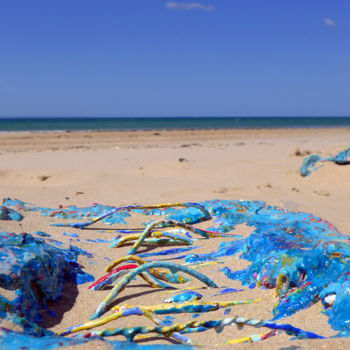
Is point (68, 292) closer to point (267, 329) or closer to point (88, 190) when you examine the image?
point (267, 329)

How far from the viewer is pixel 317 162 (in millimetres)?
6160

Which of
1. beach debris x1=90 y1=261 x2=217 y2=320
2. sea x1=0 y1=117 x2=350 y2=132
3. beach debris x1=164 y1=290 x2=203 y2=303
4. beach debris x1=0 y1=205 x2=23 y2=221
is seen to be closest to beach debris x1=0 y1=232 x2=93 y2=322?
beach debris x1=90 y1=261 x2=217 y2=320

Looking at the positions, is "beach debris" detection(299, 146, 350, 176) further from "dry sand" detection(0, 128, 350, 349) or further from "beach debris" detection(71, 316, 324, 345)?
"beach debris" detection(71, 316, 324, 345)

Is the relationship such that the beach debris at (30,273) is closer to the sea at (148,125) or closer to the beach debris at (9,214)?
the beach debris at (9,214)

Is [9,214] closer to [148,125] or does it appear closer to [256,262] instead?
[256,262]

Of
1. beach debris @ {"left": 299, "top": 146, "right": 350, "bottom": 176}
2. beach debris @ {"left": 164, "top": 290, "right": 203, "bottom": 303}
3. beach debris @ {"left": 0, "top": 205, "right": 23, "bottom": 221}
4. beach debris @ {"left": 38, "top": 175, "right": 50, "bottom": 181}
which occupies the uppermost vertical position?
beach debris @ {"left": 299, "top": 146, "right": 350, "bottom": 176}

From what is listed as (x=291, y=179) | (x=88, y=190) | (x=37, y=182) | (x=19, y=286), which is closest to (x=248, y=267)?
(x=19, y=286)

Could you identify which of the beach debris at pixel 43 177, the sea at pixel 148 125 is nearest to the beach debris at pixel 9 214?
the beach debris at pixel 43 177

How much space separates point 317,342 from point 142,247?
70.8 inches

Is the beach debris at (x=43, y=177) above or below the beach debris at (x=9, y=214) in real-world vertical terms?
above

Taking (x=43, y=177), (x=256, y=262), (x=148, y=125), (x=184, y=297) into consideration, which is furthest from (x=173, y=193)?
(x=148, y=125)

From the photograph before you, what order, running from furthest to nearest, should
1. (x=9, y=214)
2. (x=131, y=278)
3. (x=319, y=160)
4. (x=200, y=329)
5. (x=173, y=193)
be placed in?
1. (x=319, y=160)
2. (x=173, y=193)
3. (x=9, y=214)
4. (x=131, y=278)
5. (x=200, y=329)

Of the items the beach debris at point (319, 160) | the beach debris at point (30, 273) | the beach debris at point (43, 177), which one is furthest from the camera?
the beach debris at point (43, 177)

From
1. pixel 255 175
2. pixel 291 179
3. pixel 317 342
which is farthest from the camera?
pixel 255 175
